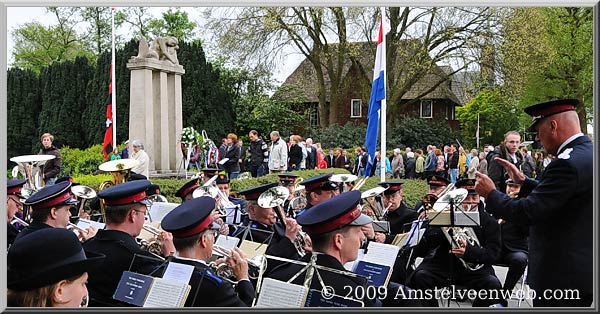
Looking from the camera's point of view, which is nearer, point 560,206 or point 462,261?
point 560,206

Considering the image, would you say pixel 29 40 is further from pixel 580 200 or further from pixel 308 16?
pixel 580 200

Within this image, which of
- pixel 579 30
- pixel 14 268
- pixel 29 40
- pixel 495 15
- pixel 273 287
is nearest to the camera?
pixel 14 268

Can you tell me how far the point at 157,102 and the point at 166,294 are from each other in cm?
1467

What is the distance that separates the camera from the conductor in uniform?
4.27 metres

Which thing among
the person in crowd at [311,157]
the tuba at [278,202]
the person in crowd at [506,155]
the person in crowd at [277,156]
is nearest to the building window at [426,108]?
the person in crowd at [311,157]

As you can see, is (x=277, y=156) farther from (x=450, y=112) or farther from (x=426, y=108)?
(x=450, y=112)

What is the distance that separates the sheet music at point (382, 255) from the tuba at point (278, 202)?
66 centimetres

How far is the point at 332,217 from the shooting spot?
12.8 ft

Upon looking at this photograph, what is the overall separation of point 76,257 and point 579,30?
23259 mm

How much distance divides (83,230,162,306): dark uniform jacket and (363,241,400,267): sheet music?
1.64 m

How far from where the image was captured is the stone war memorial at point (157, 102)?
17.2m

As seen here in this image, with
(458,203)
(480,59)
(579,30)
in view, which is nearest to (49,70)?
(480,59)

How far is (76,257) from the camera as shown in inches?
122

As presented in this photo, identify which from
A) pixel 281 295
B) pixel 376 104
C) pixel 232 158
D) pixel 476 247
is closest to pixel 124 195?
pixel 281 295
